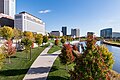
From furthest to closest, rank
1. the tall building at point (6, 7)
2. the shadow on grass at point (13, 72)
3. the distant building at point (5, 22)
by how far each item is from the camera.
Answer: the tall building at point (6, 7)
the distant building at point (5, 22)
the shadow on grass at point (13, 72)

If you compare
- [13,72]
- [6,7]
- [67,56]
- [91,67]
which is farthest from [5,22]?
[91,67]

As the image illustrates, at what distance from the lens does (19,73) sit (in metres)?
20.1

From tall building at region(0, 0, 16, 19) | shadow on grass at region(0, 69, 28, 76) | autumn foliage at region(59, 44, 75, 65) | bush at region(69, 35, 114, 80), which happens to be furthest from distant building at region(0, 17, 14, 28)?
bush at region(69, 35, 114, 80)

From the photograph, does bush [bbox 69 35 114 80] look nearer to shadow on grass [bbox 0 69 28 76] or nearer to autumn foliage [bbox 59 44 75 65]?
shadow on grass [bbox 0 69 28 76]

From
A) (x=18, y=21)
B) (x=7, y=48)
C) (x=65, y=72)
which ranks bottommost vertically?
(x=65, y=72)

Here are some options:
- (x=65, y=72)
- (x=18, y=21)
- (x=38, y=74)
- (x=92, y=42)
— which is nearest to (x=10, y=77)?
(x=38, y=74)

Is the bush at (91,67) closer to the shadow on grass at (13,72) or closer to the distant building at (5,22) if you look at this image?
the shadow on grass at (13,72)

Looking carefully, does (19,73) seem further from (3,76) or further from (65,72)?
(65,72)

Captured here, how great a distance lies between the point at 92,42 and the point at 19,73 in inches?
462

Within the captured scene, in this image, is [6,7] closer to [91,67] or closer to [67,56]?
[67,56]

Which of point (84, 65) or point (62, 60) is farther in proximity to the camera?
point (62, 60)

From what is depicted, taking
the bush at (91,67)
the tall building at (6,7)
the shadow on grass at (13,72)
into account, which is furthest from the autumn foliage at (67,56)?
the tall building at (6,7)

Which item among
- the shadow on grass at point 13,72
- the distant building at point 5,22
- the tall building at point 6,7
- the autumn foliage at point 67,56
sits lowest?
the shadow on grass at point 13,72

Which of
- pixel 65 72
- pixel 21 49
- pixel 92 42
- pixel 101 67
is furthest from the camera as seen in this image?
pixel 21 49
